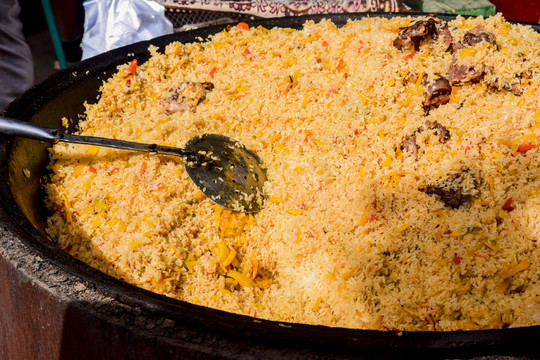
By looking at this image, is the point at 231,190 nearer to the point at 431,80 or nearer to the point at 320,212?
the point at 320,212

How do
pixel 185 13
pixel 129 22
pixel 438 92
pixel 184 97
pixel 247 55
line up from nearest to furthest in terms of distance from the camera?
pixel 438 92
pixel 184 97
pixel 247 55
pixel 129 22
pixel 185 13

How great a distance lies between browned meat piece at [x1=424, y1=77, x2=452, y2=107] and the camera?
187cm

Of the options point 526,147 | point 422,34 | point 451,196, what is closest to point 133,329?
point 451,196

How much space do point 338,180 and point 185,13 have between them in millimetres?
2609

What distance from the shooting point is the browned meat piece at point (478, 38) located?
77.0 inches

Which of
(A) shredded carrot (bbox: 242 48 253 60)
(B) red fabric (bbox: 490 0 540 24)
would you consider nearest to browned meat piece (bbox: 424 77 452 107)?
(A) shredded carrot (bbox: 242 48 253 60)

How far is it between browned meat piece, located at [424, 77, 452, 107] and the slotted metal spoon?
0.81m

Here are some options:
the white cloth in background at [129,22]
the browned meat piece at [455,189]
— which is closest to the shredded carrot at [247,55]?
the browned meat piece at [455,189]

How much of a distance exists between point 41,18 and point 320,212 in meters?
6.81

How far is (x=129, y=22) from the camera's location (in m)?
3.59

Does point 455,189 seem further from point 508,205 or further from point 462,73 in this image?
point 462,73

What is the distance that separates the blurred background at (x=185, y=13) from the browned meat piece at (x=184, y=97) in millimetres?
1680

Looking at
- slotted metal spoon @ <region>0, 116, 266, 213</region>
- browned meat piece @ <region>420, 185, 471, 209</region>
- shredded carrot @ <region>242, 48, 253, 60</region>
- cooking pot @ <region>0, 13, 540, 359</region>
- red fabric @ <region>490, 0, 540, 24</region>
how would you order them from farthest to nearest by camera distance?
red fabric @ <region>490, 0, 540, 24</region>, shredded carrot @ <region>242, 48, 253, 60</region>, slotted metal spoon @ <region>0, 116, 266, 213</region>, browned meat piece @ <region>420, 185, 471, 209</region>, cooking pot @ <region>0, 13, 540, 359</region>

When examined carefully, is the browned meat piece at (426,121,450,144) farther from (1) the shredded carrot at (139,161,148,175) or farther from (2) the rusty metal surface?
(1) the shredded carrot at (139,161,148,175)
